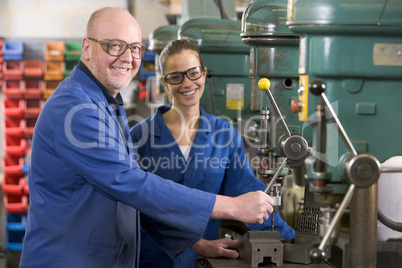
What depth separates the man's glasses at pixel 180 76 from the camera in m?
2.30

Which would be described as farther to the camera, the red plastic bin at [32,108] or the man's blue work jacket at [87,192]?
the red plastic bin at [32,108]

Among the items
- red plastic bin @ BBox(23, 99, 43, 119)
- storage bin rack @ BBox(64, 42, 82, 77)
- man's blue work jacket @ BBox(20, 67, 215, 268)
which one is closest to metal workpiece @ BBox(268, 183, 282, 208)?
man's blue work jacket @ BBox(20, 67, 215, 268)

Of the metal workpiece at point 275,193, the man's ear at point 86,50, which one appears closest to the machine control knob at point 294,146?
the metal workpiece at point 275,193

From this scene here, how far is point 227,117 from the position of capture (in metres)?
2.85

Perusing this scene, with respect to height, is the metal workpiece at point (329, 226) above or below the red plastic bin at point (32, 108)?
below

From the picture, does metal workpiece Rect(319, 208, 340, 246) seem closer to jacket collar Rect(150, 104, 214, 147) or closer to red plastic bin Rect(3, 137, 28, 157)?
jacket collar Rect(150, 104, 214, 147)

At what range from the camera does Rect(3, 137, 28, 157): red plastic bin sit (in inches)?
205

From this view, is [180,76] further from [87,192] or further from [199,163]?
[87,192]

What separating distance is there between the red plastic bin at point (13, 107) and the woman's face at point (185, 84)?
129 inches

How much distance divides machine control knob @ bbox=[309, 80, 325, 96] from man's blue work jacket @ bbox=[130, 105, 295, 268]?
0.93m

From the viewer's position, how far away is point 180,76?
7.57 ft

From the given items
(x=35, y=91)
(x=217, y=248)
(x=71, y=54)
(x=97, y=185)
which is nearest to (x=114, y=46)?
(x=97, y=185)

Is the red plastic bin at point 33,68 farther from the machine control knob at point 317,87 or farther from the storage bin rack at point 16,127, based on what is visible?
the machine control knob at point 317,87

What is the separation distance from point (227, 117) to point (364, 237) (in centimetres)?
139
